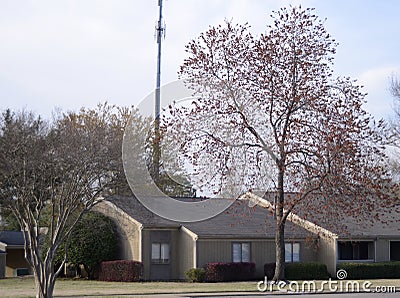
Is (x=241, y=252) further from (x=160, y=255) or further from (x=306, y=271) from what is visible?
(x=160, y=255)

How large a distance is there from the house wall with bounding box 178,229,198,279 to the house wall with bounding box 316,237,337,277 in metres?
8.07

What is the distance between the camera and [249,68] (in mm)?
31766

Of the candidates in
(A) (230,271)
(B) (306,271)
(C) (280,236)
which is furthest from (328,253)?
(C) (280,236)

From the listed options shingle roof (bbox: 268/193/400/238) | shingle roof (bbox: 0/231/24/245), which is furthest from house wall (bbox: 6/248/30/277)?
shingle roof (bbox: 268/193/400/238)

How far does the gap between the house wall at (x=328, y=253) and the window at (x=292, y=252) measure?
133 cm

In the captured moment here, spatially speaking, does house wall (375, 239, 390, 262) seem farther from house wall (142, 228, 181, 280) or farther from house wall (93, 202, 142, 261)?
house wall (93, 202, 142, 261)

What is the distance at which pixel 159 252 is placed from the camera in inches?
1558

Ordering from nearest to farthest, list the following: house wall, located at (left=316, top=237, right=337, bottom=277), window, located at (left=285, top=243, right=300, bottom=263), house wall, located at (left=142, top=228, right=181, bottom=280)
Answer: house wall, located at (left=142, top=228, right=181, bottom=280), house wall, located at (left=316, top=237, right=337, bottom=277), window, located at (left=285, top=243, right=300, bottom=263)

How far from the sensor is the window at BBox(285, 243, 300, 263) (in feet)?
135

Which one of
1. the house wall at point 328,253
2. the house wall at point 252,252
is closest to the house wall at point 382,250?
the house wall at point 328,253

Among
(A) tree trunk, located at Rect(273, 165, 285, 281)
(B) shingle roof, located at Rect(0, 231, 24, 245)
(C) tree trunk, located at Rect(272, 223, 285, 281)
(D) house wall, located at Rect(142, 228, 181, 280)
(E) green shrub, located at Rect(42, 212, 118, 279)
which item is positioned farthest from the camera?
(B) shingle roof, located at Rect(0, 231, 24, 245)

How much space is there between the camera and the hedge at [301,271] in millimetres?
39250

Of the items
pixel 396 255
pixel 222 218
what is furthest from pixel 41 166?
pixel 396 255

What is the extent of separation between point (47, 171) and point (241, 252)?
19845 millimetres
